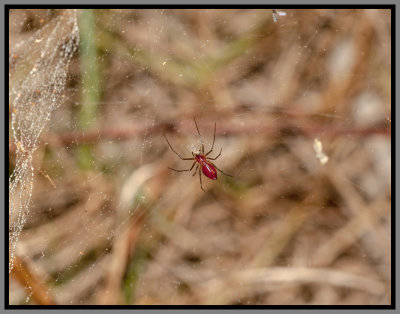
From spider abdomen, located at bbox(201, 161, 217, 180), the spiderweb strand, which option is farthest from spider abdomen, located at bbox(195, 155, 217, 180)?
the spiderweb strand

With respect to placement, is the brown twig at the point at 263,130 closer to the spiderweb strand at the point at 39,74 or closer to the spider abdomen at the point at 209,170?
the spider abdomen at the point at 209,170

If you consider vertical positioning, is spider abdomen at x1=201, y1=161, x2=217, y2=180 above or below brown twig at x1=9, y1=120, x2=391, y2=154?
below

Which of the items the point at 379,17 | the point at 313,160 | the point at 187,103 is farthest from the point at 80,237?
the point at 379,17

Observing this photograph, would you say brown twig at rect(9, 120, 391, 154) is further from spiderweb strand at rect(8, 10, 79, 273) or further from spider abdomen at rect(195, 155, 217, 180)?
spiderweb strand at rect(8, 10, 79, 273)

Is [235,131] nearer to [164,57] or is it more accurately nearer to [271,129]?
[271,129]

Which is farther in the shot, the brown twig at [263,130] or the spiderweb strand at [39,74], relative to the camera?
the brown twig at [263,130]

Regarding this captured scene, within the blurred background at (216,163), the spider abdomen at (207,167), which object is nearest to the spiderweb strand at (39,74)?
the blurred background at (216,163)

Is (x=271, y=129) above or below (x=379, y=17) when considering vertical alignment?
below

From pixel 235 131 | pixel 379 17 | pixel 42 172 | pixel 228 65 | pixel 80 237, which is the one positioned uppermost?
pixel 379 17
